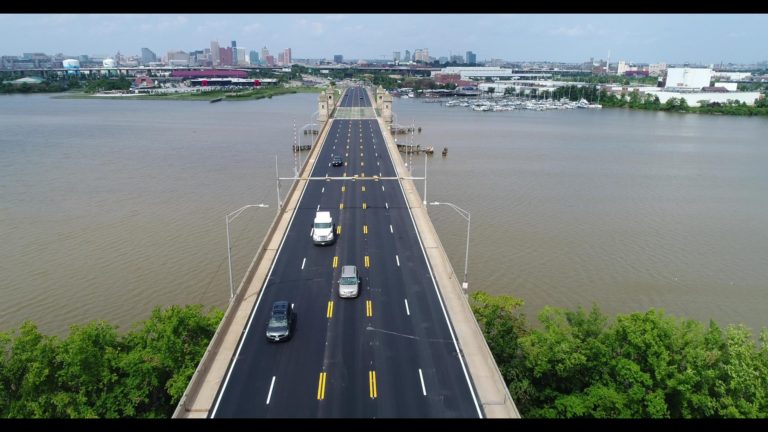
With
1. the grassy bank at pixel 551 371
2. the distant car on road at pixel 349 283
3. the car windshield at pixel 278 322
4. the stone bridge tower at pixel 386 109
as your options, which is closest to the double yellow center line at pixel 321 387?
the car windshield at pixel 278 322

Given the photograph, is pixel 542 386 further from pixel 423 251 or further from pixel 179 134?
pixel 179 134

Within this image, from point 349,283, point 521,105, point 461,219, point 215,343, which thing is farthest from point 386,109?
point 521,105

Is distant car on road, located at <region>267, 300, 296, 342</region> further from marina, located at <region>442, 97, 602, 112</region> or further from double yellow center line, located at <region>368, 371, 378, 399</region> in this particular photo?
marina, located at <region>442, 97, 602, 112</region>

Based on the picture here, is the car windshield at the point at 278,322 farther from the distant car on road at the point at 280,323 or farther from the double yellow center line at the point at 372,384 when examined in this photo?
the double yellow center line at the point at 372,384

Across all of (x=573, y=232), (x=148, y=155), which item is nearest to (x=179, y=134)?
(x=148, y=155)

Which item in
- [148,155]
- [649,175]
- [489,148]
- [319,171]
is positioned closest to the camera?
[319,171]
